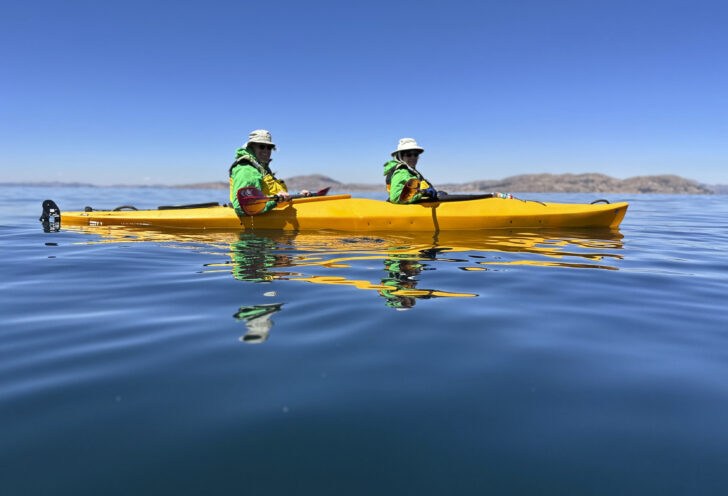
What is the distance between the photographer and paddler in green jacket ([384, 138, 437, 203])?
859 centimetres

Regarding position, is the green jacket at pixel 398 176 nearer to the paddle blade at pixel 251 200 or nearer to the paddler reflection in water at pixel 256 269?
the paddle blade at pixel 251 200

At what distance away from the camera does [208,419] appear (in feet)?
5.93

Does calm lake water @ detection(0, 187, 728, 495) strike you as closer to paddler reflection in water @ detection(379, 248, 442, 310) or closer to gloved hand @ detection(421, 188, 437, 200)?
paddler reflection in water @ detection(379, 248, 442, 310)

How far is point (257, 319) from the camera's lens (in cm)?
321

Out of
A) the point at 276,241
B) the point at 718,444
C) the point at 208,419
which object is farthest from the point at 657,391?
the point at 276,241

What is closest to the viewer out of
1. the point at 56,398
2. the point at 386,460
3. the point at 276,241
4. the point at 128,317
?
the point at 386,460

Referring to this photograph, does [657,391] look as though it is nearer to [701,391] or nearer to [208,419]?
[701,391]

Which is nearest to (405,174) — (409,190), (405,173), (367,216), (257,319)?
(405,173)

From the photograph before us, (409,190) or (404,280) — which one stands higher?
(409,190)

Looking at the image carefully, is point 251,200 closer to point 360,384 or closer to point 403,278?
point 403,278

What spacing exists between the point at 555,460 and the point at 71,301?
162 inches

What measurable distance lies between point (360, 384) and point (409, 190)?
691 cm

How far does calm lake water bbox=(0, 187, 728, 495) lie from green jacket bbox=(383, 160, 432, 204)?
4.20 m

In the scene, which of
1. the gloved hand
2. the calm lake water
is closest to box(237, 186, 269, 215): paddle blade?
the gloved hand
